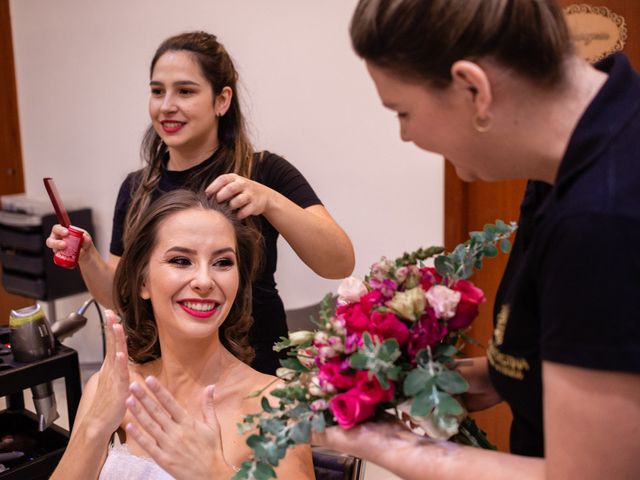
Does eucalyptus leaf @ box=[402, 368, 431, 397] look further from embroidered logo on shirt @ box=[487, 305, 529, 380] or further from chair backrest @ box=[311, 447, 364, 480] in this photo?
chair backrest @ box=[311, 447, 364, 480]

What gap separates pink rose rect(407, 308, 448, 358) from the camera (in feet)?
3.51

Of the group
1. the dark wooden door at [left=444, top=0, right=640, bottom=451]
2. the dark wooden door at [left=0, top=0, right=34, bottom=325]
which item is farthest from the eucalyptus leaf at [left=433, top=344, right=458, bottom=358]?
the dark wooden door at [left=0, top=0, right=34, bottom=325]

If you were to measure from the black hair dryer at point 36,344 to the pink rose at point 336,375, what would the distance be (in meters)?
1.11

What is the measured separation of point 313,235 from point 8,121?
328 centimetres

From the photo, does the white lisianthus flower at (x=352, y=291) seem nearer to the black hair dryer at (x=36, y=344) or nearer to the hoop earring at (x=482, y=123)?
the hoop earring at (x=482, y=123)

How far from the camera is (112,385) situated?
1.44 metres

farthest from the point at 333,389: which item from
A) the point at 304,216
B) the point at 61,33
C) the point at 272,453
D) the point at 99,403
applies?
the point at 61,33

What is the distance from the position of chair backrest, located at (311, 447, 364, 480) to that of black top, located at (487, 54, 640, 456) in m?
0.81

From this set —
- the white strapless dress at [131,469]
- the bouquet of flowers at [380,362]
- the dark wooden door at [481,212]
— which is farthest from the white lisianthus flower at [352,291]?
the dark wooden door at [481,212]

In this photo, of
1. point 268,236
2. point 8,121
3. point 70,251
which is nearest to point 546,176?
point 268,236

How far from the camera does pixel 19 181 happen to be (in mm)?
4527

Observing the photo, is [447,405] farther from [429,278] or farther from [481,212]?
[481,212]

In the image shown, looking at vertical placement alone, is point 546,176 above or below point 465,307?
above

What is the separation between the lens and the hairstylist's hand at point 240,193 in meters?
1.70
